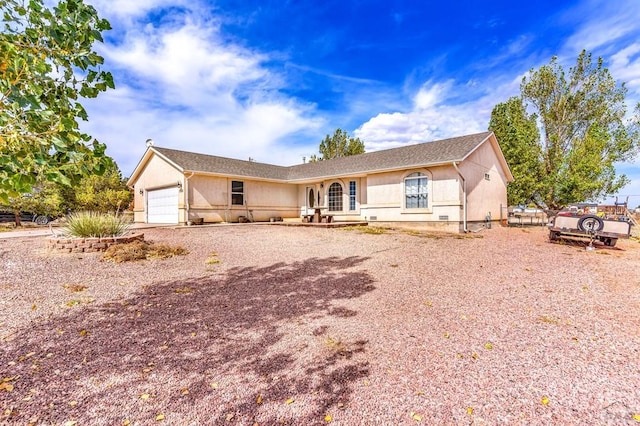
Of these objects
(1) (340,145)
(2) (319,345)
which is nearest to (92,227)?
(2) (319,345)

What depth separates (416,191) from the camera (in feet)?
52.1

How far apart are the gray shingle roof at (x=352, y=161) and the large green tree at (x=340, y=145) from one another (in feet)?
58.0

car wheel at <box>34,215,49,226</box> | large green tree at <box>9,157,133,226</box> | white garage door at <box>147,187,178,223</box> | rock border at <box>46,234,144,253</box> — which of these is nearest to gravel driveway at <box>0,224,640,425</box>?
rock border at <box>46,234,144,253</box>

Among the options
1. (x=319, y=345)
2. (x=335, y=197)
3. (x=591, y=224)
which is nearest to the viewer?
(x=319, y=345)

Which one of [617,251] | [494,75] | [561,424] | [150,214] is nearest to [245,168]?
[150,214]

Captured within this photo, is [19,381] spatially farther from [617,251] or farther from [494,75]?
[494,75]

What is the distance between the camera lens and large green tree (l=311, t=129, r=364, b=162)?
131 feet

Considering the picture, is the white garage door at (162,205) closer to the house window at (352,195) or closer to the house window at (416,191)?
the house window at (352,195)

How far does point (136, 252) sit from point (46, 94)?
597 centimetres

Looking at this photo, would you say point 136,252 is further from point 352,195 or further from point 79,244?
point 352,195

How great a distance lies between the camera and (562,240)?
1136cm

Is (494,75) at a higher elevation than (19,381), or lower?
higher

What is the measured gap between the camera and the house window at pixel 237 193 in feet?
62.1

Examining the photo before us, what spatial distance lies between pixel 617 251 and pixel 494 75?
39.0 ft
